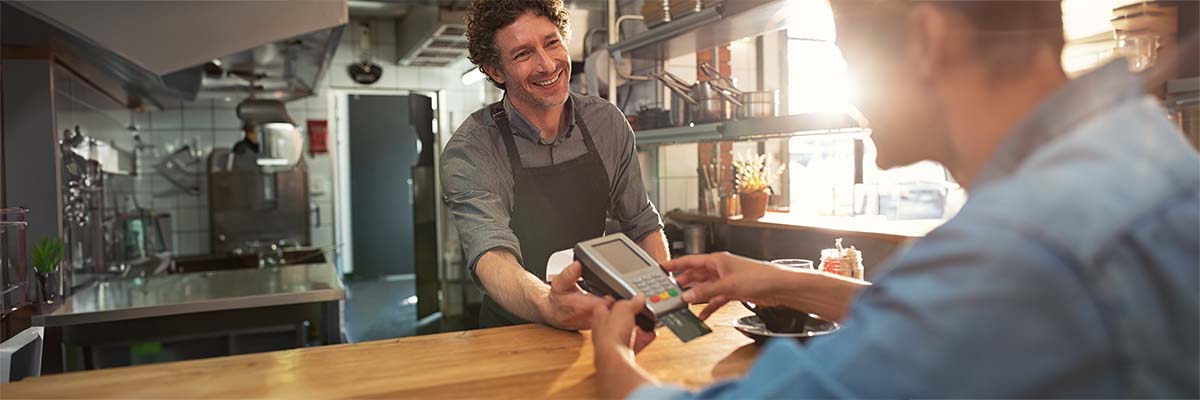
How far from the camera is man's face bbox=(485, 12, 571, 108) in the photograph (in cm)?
185

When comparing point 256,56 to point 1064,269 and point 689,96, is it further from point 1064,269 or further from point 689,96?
point 1064,269

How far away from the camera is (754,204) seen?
306 cm

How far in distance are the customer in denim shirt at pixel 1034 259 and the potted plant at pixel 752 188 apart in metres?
2.41

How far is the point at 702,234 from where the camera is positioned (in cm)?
341

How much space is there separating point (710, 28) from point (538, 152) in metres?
1.02

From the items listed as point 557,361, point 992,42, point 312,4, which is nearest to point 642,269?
point 557,361

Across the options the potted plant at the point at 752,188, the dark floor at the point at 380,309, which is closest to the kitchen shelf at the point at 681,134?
the potted plant at the point at 752,188

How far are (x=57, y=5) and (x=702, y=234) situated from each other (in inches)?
94.2

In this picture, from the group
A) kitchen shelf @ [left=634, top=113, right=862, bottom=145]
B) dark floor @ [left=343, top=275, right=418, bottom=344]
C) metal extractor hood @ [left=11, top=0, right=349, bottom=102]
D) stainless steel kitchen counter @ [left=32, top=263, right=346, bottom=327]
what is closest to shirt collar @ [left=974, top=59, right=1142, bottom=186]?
kitchen shelf @ [left=634, top=113, right=862, bottom=145]

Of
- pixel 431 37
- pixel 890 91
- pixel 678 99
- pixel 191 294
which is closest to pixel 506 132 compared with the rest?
pixel 890 91

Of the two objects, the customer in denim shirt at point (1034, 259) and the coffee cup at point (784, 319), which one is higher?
the customer in denim shirt at point (1034, 259)

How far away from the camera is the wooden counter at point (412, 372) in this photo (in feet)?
3.57

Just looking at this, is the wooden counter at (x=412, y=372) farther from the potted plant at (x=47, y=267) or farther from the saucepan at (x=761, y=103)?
the potted plant at (x=47, y=267)

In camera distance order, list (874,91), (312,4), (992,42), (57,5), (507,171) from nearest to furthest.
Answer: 1. (992,42)
2. (874,91)
3. (507,171)
4. (57,5)
5. (312,4)
